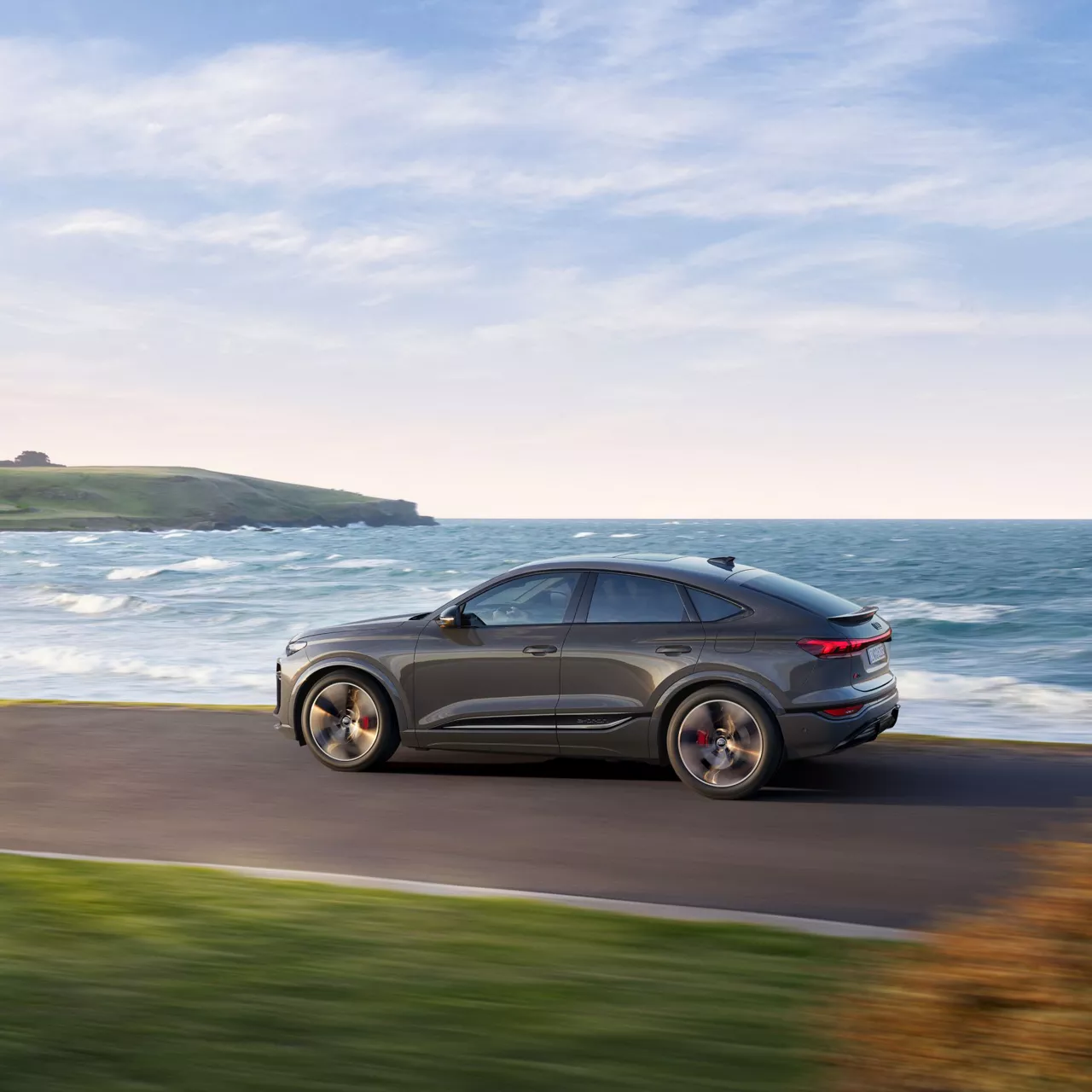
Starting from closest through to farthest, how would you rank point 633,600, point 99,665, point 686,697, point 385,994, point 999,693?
point 385,994 < point 686,697 < point 633,600 < point 999,693 < point 99,665

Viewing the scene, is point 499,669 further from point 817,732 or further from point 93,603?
point 93,603

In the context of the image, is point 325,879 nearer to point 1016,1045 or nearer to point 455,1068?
point 455,1068

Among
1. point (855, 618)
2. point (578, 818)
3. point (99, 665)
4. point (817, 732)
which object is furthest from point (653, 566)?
point (99, 665)

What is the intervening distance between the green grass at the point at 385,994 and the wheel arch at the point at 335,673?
3.81 metres

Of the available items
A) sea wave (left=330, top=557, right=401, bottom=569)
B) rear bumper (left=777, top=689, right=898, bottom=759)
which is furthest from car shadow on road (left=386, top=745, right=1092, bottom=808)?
sea wave (left=330, top=557, right=401, bottom=569)

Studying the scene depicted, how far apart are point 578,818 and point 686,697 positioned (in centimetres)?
128

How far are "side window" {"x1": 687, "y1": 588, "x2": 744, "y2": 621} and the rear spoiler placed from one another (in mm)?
677

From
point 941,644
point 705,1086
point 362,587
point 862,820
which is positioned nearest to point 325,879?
point 705,1086

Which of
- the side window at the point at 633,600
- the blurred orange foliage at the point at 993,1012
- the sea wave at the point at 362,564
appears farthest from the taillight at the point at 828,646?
the sea wave at the point at 362,564

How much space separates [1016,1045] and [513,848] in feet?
15.1

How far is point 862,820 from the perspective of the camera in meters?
8.29

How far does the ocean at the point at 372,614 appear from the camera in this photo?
1953 centimetres

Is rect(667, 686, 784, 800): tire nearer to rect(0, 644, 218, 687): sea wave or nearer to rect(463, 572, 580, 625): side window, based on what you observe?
rect(463, 572, 580, 625): side window

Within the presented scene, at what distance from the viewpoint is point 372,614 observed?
37.1m
